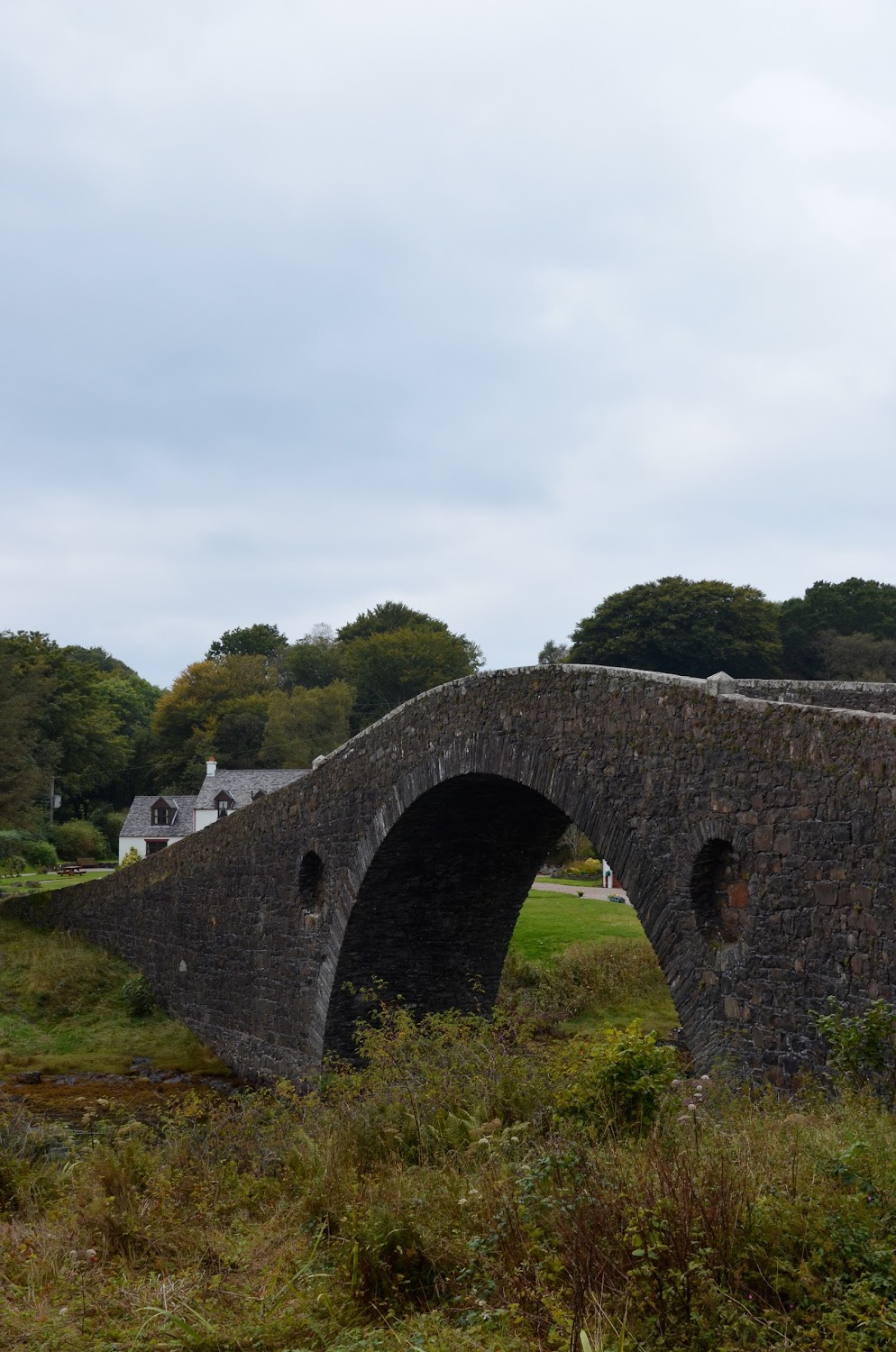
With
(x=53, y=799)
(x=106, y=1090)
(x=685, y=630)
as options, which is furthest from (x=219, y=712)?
(x=106, y=1090)

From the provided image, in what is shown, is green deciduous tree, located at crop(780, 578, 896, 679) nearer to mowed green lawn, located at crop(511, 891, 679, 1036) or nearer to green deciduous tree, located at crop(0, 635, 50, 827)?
mowed green lawn, located at crop(511, 891, 679, 1036)

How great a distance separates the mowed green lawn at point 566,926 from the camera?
75.9ft

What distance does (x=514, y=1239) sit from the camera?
506cm

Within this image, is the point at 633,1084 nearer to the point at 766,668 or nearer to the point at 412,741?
the point at 412,741

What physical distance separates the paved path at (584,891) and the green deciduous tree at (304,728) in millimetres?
19447

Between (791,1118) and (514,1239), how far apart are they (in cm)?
167

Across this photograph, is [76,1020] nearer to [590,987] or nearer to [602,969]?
[590,987]

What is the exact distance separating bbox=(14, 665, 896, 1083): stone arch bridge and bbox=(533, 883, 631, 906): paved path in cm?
1452

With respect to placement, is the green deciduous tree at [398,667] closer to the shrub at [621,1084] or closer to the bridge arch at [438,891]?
the bridge arch at [438,891]

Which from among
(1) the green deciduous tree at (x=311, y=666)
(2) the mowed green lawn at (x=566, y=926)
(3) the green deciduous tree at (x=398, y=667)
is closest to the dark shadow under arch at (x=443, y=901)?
(2) the mowed green lawn at (x=566, y=926)

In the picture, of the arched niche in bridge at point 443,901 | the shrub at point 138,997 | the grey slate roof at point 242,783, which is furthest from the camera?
the grey slate roof at point 242,783

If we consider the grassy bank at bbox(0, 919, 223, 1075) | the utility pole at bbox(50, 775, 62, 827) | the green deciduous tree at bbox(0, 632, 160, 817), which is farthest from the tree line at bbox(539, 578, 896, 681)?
the grassy bank at bbox(0, 919, 223, 1075)

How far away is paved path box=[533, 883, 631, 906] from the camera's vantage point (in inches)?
1324

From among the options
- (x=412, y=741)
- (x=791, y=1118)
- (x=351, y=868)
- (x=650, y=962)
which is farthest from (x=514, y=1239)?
(x=650, y=962)
